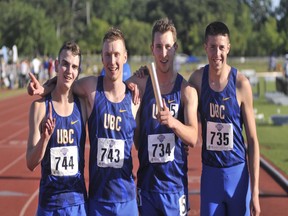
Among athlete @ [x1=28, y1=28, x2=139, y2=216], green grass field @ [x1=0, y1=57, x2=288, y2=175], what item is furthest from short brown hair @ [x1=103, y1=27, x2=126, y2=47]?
green grass field @ [x1=0, y1=57, x2=288, y2=175]

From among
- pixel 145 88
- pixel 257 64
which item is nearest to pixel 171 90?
pixel 145 88

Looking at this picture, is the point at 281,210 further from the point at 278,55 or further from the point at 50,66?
the point at 278,55

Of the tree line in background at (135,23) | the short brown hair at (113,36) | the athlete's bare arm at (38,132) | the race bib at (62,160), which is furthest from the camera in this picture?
the tree line in background at (135,23)

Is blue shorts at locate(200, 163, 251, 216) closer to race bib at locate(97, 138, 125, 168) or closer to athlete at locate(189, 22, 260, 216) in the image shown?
athlete at locate(189, 22, 260, 216)

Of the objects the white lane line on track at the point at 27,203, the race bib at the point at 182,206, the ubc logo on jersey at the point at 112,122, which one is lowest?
the white lane line on track at the point at 27,203

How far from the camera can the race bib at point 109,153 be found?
479 cm

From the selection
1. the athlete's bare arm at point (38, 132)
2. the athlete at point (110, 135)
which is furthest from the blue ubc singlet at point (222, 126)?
the athlete's bare arm at point (38, 132)

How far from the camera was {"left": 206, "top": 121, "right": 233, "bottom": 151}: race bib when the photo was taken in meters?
5.11

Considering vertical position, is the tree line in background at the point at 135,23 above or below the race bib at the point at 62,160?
above

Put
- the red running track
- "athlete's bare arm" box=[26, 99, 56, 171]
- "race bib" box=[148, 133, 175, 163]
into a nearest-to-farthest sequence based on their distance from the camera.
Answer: "athlete's bare arm" box=[26, 99, 56, 171]
"race bib" box=[148, 133, 175, 163]
the red running track

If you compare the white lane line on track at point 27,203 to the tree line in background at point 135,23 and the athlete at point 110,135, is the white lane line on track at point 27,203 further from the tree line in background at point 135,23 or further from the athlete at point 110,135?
the tree line in background at point 135,23

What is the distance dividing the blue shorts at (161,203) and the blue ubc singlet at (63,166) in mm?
502

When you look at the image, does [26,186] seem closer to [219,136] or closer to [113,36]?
[219,136]

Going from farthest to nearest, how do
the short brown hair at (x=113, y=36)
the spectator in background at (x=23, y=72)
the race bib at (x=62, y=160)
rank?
the spectator in background at (x=23, y=72) < the short brown hair at (x=113, y=36) < the race bib at (x=62, y=160)
